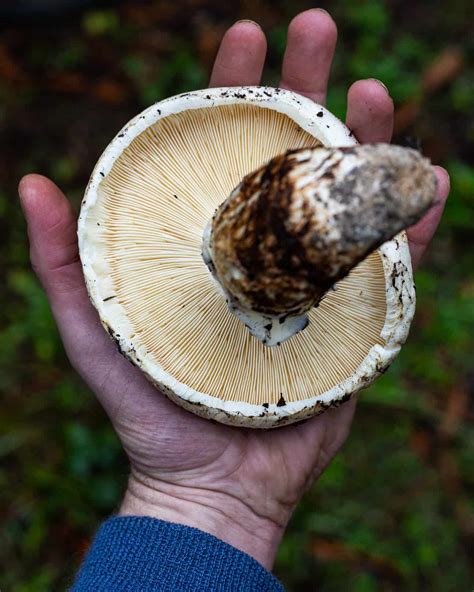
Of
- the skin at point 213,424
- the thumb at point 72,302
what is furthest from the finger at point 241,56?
the thumb at point 72,302

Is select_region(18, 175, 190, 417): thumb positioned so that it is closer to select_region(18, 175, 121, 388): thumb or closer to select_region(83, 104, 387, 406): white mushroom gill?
select_region(18, 175, 121, 388): thumb

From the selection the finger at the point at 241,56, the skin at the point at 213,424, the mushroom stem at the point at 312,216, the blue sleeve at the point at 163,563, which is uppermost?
the finger at the point at 241,56

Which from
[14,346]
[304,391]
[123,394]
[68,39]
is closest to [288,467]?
[304,391]

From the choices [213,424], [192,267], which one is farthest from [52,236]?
[213,424]

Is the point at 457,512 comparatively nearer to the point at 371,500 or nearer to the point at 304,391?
the point at 371,500

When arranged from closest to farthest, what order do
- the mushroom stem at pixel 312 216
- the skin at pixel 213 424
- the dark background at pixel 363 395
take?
the mushroom stem at pixel 312 216 → the skin at pixel 213 424 → the dark background at pixel 363 395

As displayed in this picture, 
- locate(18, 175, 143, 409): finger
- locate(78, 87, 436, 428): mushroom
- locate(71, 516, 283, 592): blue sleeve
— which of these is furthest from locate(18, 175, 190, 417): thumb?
locate(71, 516, 283, 592): blue sleeve

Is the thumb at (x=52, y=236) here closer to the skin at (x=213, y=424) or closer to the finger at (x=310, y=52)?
the skin at (x=213, y=424)
